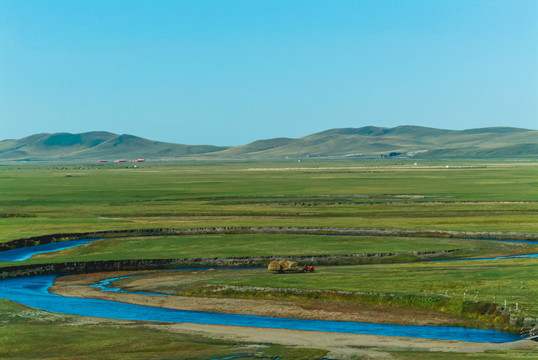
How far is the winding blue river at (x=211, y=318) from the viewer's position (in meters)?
38.6

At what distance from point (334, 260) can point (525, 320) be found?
23.5 metres

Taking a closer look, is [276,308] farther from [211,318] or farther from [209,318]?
[209,318]

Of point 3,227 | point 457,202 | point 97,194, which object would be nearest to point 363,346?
point 3,227

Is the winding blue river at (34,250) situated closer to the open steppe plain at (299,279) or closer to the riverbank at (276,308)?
the open steppe plain at (299,279)

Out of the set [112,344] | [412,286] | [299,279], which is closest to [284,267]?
[299,279]

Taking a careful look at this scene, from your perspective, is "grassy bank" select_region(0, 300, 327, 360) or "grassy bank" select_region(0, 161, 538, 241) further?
"grassy bank" select_region(0, 161, 538, 241)

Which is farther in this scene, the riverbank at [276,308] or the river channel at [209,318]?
the riverbank at [276,308]

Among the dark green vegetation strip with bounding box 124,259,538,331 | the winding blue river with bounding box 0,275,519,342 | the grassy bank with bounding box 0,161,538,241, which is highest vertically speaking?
the grassy bank with bounding box 0,161,538,241

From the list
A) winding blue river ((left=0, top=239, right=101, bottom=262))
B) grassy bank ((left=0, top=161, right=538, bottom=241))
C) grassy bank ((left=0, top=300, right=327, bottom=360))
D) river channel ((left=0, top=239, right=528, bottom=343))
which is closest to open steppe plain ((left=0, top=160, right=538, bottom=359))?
grassy bank ((left=0, top=300, right=327, bottom=360))

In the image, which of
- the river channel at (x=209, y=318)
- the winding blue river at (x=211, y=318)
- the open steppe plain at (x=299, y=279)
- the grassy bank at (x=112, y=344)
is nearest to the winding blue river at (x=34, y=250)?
the open steppe plain at (x=299, y=279)

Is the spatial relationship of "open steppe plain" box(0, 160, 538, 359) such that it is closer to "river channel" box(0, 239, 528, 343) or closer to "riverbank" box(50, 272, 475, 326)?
"riverbank" box(50, 272, 475, 326)

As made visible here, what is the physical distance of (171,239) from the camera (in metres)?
72.1

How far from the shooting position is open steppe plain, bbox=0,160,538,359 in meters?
35.3

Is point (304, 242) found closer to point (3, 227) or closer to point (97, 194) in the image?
point (3, 227)
